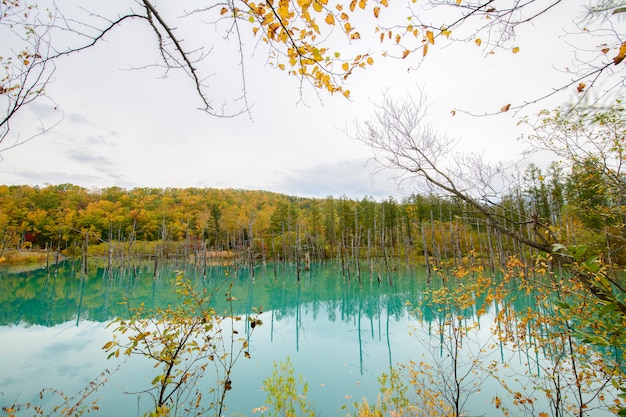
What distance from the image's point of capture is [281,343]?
10.6 meters

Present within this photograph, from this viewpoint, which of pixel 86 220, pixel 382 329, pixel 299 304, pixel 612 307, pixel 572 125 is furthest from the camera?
pixel 86 220

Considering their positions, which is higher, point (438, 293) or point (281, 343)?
point (438, 293)

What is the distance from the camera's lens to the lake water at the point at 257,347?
6.62 m

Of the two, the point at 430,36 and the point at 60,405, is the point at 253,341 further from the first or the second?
the point at 430,36

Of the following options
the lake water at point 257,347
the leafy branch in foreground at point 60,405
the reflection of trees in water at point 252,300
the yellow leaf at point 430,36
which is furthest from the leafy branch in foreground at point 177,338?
the reflection of trees in water at point 252,300

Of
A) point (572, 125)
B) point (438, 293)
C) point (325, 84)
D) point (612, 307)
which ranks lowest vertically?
point (438, 293)

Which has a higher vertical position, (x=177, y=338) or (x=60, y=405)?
(x=177, y=338)

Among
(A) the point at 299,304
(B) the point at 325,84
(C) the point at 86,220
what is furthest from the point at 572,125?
(C) the point at 86,220

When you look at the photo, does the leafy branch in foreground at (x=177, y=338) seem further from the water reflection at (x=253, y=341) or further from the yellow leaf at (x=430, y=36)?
the yellow leaf at (x=430, y=36)

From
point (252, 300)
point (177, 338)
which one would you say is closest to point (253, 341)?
point (177, 338)

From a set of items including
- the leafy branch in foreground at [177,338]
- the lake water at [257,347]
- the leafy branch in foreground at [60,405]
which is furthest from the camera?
the lake water at [257,347]

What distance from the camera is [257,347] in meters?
10.0

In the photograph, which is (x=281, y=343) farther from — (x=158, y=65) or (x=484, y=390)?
(x=158, y=65)

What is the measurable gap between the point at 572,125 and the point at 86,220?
6164cm
